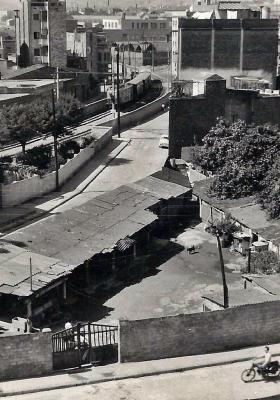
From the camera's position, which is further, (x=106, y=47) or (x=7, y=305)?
(x=106, y=47)

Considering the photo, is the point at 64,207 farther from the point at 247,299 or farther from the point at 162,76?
the point at 162,76

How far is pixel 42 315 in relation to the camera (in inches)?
899

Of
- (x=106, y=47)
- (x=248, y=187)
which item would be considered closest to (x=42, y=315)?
(x=248, y=187)

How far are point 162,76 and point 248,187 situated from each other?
47.8 meters

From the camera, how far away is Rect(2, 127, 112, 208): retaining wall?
32719mm

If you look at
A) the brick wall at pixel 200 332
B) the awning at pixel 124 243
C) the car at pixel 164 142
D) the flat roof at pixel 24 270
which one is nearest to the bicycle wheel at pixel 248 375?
the brick wall at pixel 200 332

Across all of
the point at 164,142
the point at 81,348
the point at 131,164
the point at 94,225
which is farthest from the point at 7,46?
the point at 81,348

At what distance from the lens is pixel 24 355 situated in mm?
18719

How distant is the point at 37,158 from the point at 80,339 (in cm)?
2075

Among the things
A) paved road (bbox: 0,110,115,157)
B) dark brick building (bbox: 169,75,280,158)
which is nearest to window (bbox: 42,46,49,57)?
paved road (bbox: 0,110,115,157)

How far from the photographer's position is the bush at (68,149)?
4129 cm

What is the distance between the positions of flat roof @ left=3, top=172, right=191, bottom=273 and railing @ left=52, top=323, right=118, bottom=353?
15.3 ft

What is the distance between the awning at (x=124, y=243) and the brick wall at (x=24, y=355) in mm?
8275

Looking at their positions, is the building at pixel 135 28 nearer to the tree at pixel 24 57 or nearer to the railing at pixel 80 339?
the tree at pixel 24 57
